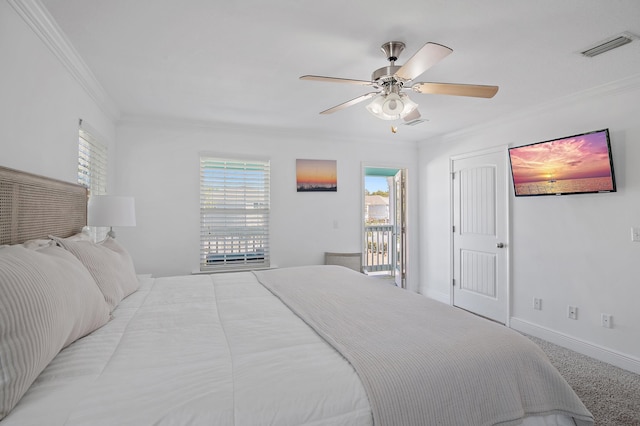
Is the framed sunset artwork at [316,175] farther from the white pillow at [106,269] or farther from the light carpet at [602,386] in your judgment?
the light carpet at [602,386]

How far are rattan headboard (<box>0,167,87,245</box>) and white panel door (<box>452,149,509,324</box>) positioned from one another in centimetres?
435

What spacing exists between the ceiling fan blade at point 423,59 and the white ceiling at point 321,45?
30cm

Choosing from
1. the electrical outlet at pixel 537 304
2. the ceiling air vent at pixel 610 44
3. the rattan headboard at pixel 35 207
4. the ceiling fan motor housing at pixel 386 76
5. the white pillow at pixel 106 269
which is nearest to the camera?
the rattan headboard at pixel 35 207

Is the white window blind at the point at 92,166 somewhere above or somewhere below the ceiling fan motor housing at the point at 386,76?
below

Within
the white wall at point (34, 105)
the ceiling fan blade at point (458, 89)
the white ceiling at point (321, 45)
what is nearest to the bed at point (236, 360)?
the white wall at point (34, 105)

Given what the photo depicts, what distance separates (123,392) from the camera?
99 centimetres

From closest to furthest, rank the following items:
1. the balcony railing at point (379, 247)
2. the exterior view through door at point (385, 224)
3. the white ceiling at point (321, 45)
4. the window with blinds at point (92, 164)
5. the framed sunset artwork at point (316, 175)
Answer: the white ceiling at point (321, 45) → the window with blinds at point (92, 164) → the framed sunset artwork at point (316, 175) → the exterior view through door at point (385, 224) → the balcony railing at point (379, 247)

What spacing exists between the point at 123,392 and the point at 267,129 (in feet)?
12.4

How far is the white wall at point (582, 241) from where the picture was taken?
9.18 feet

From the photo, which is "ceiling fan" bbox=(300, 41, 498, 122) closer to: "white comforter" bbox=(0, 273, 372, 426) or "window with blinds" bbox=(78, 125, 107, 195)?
"white comforter" bbox=(0, 273, 372, 426)

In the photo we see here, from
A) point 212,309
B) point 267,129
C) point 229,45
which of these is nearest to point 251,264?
point 267,129

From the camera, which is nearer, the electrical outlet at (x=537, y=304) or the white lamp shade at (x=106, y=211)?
the white lamp shade at (x=106, y=211)

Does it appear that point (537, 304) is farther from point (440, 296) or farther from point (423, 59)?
point (423, 59)

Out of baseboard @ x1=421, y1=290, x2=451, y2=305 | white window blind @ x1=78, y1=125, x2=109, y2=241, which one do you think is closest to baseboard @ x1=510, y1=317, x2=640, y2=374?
baseboard @ x1=421, y1=290, x2=451, y2=305
